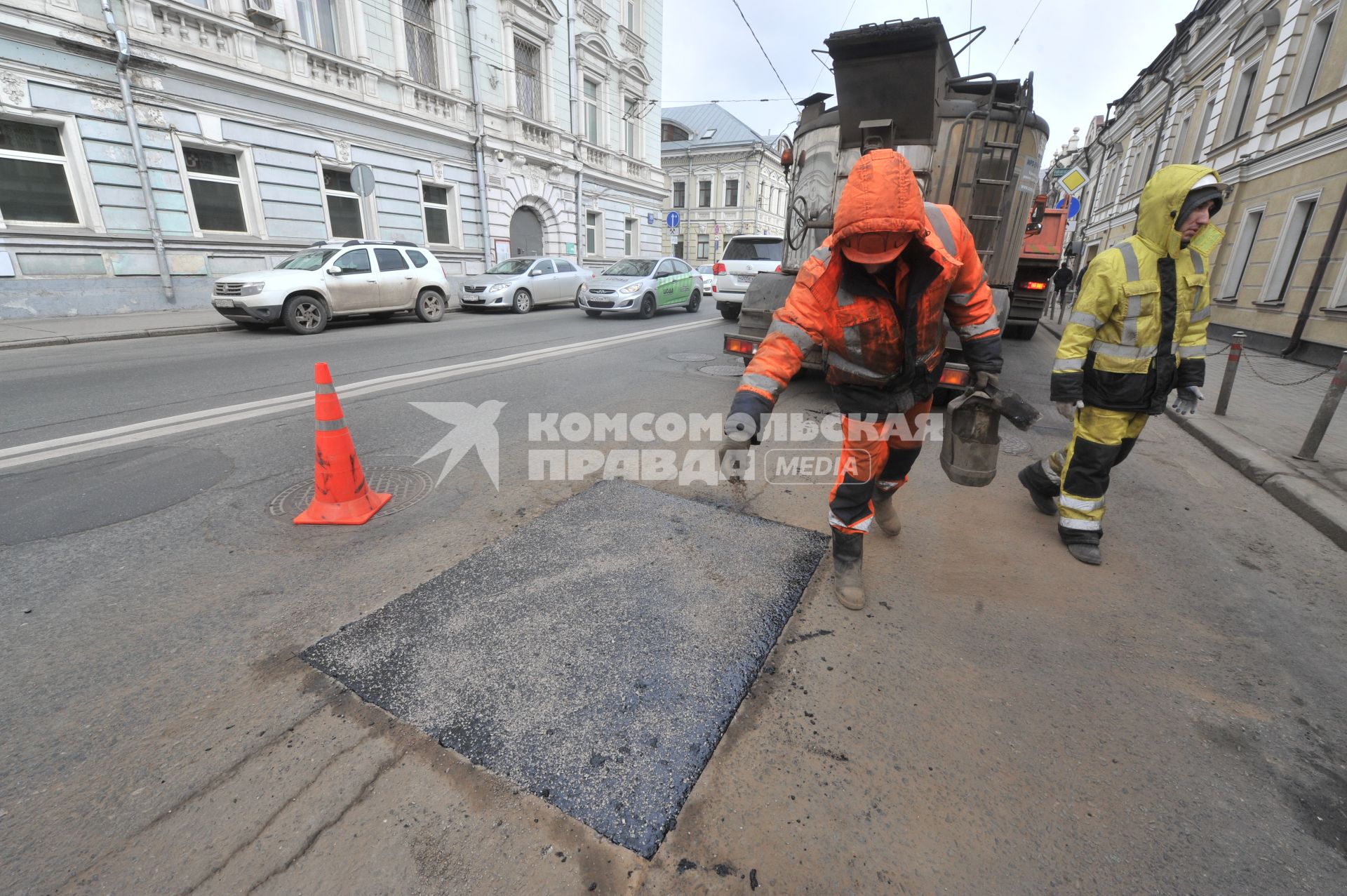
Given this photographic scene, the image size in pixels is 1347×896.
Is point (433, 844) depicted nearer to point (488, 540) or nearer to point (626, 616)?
point (626, 616)

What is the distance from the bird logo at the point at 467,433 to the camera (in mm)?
4324

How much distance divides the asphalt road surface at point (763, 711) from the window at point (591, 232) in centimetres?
2297

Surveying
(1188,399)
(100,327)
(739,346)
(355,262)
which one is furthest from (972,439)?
(100,327)

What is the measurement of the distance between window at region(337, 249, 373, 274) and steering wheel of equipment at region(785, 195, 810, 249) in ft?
29.8

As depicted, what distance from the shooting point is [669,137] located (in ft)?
156

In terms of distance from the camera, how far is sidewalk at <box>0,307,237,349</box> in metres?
9.08

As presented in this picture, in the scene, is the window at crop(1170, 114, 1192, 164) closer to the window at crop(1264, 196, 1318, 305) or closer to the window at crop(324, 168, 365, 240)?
the window at crop(1264, 196, 1318, 305)

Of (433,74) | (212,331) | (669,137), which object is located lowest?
(212,331)

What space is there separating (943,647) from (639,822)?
1.50m

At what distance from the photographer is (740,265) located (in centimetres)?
1341

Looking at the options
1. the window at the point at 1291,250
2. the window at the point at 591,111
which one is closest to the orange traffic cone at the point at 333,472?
the window at the point at 1291,250

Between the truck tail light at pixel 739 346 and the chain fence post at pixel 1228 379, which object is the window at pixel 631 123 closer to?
the truck tail light at pixel 739 346

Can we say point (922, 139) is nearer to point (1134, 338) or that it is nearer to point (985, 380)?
point (1134, 338)

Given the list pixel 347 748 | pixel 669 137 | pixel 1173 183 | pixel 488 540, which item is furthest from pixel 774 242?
pixel 669 137
